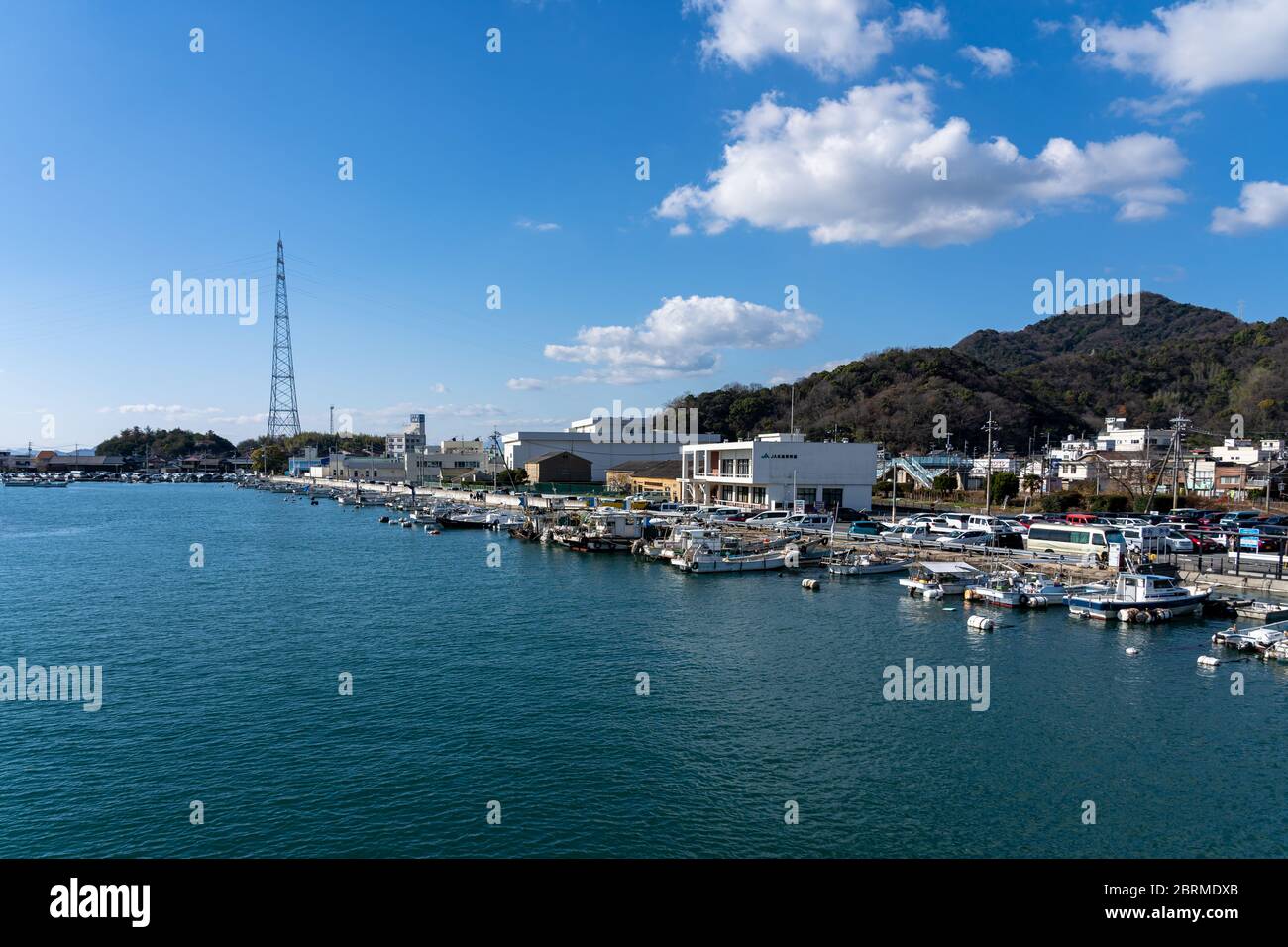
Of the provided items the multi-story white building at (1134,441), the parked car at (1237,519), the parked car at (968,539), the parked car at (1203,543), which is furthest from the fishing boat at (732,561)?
the multi-story white building at (1134,441)

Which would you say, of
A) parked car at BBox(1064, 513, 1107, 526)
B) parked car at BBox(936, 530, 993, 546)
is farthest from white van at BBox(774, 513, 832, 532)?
parked car at BBox(1064, 513, 1107, 526)

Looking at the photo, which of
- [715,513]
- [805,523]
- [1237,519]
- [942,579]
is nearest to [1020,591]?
[942,579]

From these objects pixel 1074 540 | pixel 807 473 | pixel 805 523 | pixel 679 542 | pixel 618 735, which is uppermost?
pixel 807 473

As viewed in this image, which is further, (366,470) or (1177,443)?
(366,470)

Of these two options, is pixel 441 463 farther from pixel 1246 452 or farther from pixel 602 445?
pixel 1246 452
